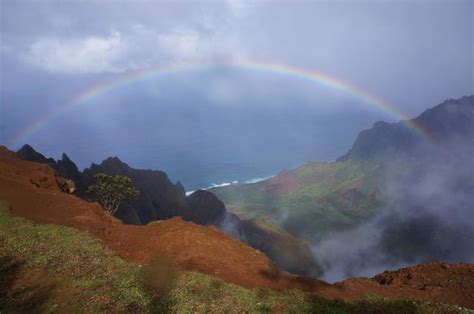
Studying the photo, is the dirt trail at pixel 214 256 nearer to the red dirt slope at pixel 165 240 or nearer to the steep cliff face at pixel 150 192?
the red dirt slope at pixel 165 240


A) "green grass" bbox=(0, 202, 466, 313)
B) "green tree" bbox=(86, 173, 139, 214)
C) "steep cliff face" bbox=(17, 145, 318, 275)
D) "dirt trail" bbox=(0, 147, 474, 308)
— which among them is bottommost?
"green grass" bbox=(0, 202, 466, 313)

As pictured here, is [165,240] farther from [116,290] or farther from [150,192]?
[150,192]

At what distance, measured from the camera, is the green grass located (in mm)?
19984

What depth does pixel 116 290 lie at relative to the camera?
21.4 m

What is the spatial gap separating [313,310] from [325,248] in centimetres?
17859

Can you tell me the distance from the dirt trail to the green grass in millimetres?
1533

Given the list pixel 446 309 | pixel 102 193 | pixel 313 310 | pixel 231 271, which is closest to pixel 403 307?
pixel 446 309

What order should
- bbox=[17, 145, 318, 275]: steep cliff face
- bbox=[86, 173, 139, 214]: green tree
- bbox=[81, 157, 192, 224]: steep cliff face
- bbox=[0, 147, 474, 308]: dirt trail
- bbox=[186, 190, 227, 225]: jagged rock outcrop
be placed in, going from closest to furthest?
bbox=[0, 147, 474, 308]: dirt trail
bbox=[86, 173, 139, 214]: green tree
bbox=[17, 145, 318, 275]: steep cliff face
bbox=[81, 157, 192, 224]: steep cliff face
bbox=[186, 190, 227, 225]: jagged rock outcrop

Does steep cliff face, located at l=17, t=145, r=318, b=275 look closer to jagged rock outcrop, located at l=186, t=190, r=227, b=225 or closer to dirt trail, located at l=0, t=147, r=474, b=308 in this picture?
jagged rock outcrop, located at l=186, t=190, r=227, b=225

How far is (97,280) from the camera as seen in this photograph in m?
22.3

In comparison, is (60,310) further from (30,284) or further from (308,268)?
(308,268)

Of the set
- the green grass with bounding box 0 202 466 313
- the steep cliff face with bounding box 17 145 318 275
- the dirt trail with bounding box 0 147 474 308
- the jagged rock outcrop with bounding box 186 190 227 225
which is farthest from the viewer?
the jagged rock outcrop with bounding box 186 190 227 225

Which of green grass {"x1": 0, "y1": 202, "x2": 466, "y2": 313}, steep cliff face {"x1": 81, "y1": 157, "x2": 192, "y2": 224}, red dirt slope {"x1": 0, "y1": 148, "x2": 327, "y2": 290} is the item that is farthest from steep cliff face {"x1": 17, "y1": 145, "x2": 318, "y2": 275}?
green grass {"x1": 0, "y1": 202, "x2": 466, "y2": 313}

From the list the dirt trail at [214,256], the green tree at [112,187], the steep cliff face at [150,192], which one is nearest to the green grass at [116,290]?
the dirt trail at [214,256]
